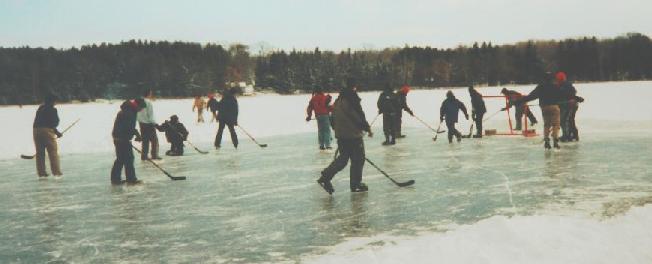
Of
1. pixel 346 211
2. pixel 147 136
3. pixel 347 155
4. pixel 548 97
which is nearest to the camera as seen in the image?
pixel 346 211

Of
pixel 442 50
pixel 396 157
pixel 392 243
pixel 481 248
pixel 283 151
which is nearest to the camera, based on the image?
pixel 481 248

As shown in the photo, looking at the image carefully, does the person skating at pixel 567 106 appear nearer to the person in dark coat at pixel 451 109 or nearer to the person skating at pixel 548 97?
the person skating at pixel 548 97

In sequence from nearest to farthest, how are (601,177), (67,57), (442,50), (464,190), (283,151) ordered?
(464,190) → (601,177) → (283,151) → (67,57) → (442,50)

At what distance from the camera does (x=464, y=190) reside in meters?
8.70

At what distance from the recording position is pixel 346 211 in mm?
7453

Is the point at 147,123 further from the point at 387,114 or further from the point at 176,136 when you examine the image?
the point at 387,114

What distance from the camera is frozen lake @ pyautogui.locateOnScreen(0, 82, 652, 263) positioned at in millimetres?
5539

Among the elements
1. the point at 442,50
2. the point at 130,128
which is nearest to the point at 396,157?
the point at 130,128

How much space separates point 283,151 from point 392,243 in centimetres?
1006

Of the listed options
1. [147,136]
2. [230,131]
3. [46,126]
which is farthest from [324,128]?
[46,126]

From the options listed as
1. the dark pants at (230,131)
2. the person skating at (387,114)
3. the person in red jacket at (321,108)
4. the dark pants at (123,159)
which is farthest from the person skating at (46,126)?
the person skating at (387,114)

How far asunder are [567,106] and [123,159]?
10091mm

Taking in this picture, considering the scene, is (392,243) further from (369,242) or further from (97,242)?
(97,242)

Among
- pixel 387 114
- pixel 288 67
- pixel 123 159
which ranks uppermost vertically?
pixel 288 67
